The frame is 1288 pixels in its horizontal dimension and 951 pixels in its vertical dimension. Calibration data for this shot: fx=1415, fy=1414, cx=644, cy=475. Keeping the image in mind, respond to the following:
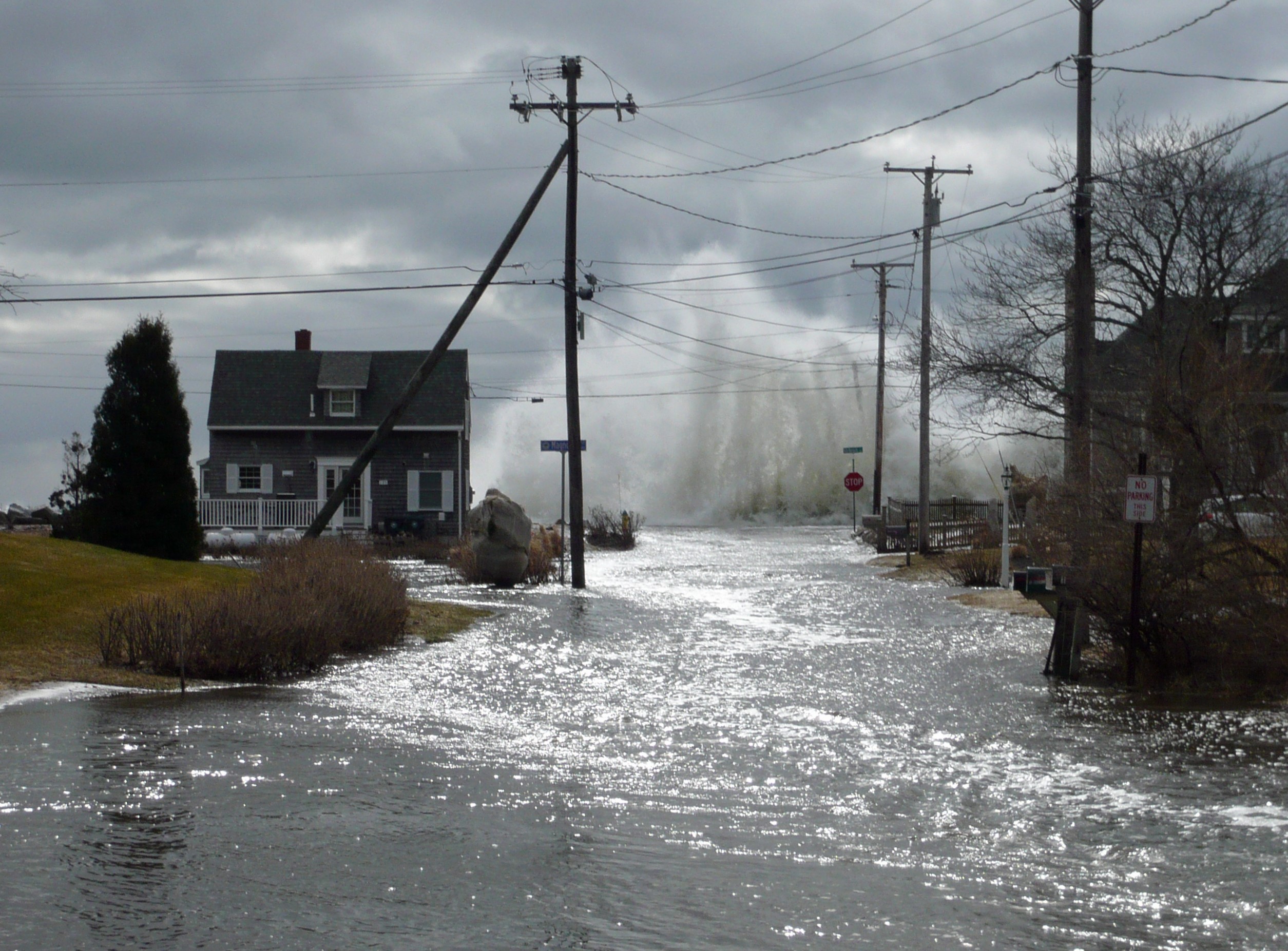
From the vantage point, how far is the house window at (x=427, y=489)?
153 ft

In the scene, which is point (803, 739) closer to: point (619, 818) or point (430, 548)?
point (619, 818)

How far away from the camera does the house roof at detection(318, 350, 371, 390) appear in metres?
46.8

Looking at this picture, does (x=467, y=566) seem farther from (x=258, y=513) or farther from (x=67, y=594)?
(x=258, y=513)

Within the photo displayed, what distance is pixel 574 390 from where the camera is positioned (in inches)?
1182

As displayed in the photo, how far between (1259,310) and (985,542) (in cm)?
865

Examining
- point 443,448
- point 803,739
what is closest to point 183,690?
point 803,739

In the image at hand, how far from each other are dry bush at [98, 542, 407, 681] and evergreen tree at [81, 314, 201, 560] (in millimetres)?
8630

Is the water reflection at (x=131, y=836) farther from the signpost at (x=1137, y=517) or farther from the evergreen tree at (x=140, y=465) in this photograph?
the evergreen tree at (x=140, y=465)

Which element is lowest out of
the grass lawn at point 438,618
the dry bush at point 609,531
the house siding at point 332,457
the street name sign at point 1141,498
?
the grass lawn at point 438,618

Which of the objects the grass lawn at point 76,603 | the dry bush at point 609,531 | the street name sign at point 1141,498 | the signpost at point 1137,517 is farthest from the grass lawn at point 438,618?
the dry bush at point 609,531

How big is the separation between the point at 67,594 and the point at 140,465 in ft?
29.7

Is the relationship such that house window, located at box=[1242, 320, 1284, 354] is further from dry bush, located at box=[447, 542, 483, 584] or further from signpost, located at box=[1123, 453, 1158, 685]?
signpost, located at box=[1123, 453, 1158, 685]

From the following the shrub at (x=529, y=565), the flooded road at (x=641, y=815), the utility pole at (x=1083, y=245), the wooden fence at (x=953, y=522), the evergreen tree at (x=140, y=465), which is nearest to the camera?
the flooded road at (x=641, y=815)

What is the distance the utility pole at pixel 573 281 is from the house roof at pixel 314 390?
1637 centimetres
